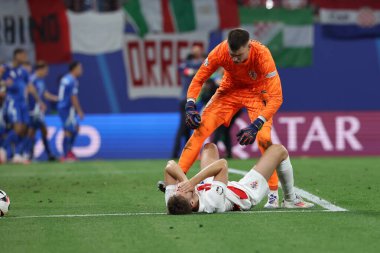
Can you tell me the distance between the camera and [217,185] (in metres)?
8.90

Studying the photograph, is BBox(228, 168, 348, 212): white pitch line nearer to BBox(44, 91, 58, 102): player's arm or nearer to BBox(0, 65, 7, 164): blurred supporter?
BBox(0, 65, 7, 164): blurred supporter

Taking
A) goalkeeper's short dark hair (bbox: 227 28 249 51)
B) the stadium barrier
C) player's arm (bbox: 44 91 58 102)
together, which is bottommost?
the stadium barrier

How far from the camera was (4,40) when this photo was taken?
2298 cm

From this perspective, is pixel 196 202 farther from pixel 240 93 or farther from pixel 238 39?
pixel 240 93

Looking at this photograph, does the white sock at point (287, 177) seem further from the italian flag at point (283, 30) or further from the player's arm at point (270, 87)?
the italian flag at point (283, 30)

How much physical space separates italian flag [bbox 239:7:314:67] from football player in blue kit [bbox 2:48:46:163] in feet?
20.2

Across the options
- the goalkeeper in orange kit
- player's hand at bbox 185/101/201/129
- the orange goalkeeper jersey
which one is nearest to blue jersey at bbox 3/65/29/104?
the goalkeeper in orange kit

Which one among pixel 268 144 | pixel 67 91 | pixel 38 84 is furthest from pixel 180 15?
pixel 268 144

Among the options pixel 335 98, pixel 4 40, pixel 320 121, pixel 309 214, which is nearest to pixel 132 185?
pixel 309 214

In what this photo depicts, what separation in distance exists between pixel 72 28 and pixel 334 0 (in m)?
6.66

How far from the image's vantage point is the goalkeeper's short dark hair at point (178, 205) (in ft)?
29.2

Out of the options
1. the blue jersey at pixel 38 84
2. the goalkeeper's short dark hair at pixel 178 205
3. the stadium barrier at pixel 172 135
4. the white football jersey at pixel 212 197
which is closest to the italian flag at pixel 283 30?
the stadium barrier at pixel 172 135

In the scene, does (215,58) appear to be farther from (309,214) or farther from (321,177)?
(321,177)

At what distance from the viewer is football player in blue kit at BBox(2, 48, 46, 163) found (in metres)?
20.4
